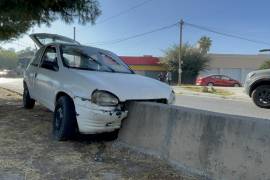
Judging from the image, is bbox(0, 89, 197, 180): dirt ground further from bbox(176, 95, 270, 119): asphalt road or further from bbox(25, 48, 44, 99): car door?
bbox(176, 95, 270, 119): asphalt road

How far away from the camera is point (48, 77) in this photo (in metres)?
6.14

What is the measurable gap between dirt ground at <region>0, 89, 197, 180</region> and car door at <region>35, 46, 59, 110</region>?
0.62 m

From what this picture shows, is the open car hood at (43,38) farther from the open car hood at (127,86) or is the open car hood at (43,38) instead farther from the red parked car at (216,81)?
the red parked car at (216,81)

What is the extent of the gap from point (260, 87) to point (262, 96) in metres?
0.39

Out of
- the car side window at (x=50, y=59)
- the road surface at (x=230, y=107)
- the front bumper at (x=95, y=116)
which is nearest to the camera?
the front bumper at (x=95, y=116)

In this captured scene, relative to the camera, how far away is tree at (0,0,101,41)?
719 cm

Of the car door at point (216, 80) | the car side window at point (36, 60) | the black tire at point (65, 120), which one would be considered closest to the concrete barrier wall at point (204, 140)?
the black tire at point (65, 120)

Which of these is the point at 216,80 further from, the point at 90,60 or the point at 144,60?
the point at 90,60

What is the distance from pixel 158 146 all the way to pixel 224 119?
1.15 meters

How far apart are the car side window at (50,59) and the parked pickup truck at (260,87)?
7140 millimetres

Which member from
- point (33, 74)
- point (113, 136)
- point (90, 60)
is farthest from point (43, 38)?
point (113, 136)

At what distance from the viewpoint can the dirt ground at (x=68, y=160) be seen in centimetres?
397

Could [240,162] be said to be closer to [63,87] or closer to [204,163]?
[204,163]

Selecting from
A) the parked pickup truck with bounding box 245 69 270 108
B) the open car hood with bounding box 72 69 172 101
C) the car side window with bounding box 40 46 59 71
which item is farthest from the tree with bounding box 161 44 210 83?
the open car hood with bounding box 72 69 172 101
